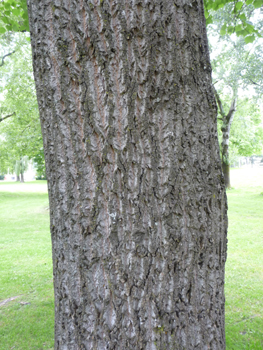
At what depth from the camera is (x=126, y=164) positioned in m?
1.41

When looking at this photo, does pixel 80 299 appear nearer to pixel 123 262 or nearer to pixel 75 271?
pixel 75 271

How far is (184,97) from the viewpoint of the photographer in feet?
4.85

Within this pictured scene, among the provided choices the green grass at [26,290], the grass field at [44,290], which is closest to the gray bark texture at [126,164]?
the grass field at [44,290]

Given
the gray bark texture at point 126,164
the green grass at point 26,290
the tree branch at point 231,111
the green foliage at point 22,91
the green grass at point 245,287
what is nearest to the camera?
the gray bark texture at point 126,164

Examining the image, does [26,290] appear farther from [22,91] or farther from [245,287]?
[22,91]

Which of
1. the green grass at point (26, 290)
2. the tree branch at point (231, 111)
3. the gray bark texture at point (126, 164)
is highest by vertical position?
the tree branch at point (231, 111)

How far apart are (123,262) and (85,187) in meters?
0.43

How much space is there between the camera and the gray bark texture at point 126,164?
141 centimetres

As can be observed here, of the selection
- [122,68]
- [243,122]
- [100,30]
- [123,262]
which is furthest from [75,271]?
[243,122]

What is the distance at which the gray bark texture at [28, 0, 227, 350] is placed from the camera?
1409 millimetres

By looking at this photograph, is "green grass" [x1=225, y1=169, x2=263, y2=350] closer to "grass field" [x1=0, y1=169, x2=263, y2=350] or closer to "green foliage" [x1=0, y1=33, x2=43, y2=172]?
"grass field" [x1=0, y1=169, x2=263, y2=350]

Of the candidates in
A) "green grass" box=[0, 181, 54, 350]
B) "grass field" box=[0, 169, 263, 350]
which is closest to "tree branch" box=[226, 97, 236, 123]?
"grass field" box=[0, 169, 263, 350]

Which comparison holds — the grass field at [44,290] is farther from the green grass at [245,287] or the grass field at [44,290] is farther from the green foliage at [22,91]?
the green foliage at [22,91]

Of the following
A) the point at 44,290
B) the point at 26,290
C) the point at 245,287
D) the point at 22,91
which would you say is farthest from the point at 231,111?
the point at 26,290
